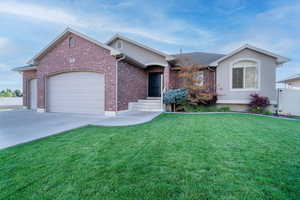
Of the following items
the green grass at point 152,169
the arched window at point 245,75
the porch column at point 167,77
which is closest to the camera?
the green grass at point 152,169

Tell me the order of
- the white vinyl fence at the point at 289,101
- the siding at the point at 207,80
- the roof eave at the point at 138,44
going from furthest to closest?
1. the siding at the point at 207,80
2. the roof eave at the point at 138,44
3. the white vinyl fence at the point at 289,101

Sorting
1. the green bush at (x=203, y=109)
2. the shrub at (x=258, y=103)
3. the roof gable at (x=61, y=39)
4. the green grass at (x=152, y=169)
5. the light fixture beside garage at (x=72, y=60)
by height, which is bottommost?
the green grass at (x=152, y=169)

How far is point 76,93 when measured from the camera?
8875 mm

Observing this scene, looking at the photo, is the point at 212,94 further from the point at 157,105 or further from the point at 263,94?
the point at 157,105

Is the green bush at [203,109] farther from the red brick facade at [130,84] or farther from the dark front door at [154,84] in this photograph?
the red brick facade at [130,84]

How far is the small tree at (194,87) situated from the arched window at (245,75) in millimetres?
1886

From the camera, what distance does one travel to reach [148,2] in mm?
10273

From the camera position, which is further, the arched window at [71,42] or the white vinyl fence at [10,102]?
the white vinyl fence at [10,102]

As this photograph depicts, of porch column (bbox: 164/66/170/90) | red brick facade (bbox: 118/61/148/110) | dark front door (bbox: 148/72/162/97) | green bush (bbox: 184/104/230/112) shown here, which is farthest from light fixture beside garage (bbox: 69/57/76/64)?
green bush (bbox: 184/104/230/112)

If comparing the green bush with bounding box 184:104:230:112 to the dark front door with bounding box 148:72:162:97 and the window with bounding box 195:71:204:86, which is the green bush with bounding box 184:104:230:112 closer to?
the window with bounding box 195:71:204:86

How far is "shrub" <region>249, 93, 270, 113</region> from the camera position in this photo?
9023 mm

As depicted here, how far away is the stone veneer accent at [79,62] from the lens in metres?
7.99

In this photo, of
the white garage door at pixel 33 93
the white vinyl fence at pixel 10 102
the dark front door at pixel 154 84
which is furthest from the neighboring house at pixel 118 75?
the white vinyl fence at pixel 10 102

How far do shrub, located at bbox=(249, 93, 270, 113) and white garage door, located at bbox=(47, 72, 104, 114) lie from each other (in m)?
10.2
